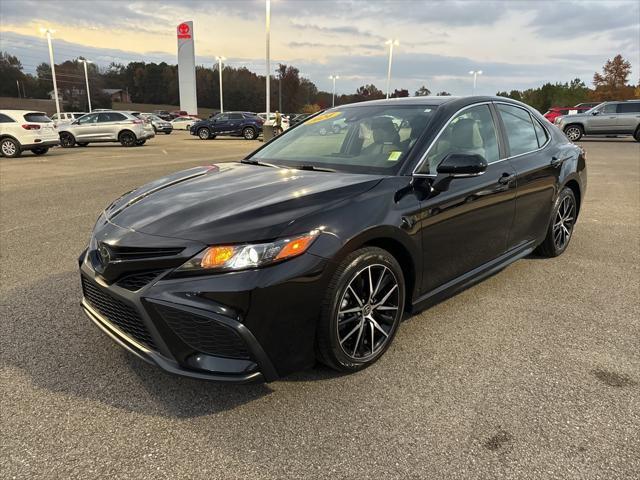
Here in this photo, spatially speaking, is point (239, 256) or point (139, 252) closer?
point (239, 256)

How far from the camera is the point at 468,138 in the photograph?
3.54 metres

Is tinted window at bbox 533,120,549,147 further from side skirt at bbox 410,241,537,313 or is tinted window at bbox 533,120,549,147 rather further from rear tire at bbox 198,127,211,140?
rear tire at bbox 198,127,211,140

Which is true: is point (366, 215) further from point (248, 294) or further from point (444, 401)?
point (444, 401)

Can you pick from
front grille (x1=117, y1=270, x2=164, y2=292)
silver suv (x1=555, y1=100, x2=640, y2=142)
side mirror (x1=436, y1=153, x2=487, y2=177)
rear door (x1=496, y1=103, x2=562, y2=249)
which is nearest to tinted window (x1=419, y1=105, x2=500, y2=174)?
side mirror (x1=436, y1=153, x2=487, y2=177)

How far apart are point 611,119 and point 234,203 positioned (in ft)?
82.0

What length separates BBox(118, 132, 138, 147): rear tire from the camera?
21.7m

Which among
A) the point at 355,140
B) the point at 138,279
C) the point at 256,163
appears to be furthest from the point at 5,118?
the point at 138,279

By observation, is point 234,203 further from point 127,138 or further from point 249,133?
point 249,133

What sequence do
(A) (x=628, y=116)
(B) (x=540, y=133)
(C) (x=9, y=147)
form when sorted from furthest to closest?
(A) (x=628, y=116)
(C) (x=9, y=147)
(B) (x=540, y=133)

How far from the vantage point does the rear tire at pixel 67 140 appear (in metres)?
21.7

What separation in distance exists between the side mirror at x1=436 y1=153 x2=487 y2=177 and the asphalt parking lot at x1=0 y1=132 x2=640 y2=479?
1123 mm

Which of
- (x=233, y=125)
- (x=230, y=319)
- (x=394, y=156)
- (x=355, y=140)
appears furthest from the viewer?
(x=233, y=125)

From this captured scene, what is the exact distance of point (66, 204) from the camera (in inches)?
306

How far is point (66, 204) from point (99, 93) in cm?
10428
